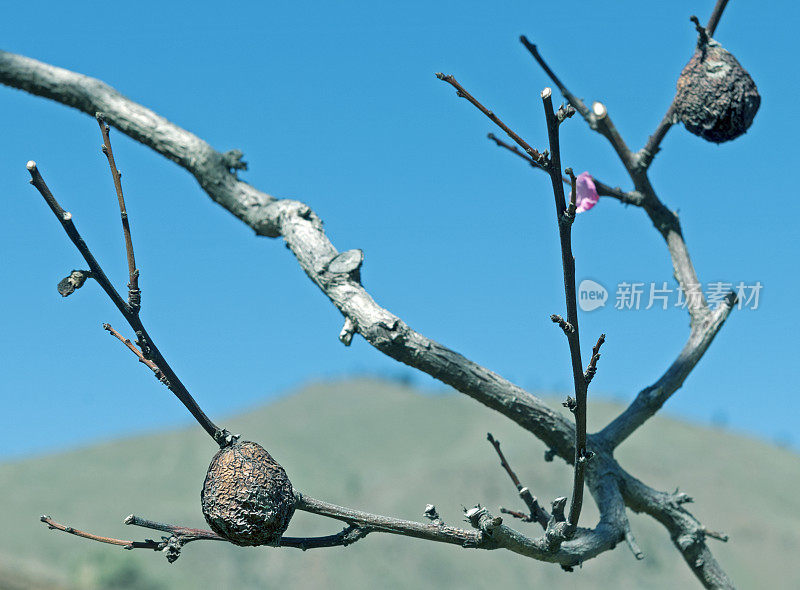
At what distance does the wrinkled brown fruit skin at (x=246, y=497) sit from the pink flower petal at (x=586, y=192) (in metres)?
1.58

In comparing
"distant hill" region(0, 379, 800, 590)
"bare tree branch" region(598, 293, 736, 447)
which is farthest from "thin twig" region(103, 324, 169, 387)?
"distant hill" region(0, 379, 800, 590)

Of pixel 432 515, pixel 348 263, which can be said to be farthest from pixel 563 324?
pixel 348 263

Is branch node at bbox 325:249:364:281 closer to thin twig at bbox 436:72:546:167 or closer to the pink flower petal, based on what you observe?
the pink flower petal

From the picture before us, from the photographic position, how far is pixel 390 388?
2554 inches

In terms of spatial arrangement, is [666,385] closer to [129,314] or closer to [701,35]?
[701,35]

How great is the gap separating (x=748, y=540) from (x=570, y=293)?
39623 millimetres

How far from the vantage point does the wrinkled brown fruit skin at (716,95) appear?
249 cm

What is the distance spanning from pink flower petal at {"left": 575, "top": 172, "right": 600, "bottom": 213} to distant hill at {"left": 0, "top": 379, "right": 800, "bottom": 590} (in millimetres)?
12953

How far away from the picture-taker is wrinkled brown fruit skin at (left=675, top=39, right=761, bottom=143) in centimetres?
249

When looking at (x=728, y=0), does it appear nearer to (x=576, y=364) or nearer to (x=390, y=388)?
(x=576, y=364)

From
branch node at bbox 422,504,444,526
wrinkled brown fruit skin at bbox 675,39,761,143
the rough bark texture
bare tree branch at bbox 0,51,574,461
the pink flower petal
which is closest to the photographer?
branch node at bbox 422,504,444,526

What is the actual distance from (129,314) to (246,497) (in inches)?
16.9

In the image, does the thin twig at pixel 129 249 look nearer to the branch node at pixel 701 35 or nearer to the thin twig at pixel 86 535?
the thin twig at pixel 86 535

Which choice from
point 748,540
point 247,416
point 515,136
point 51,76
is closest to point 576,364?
point 515,136
